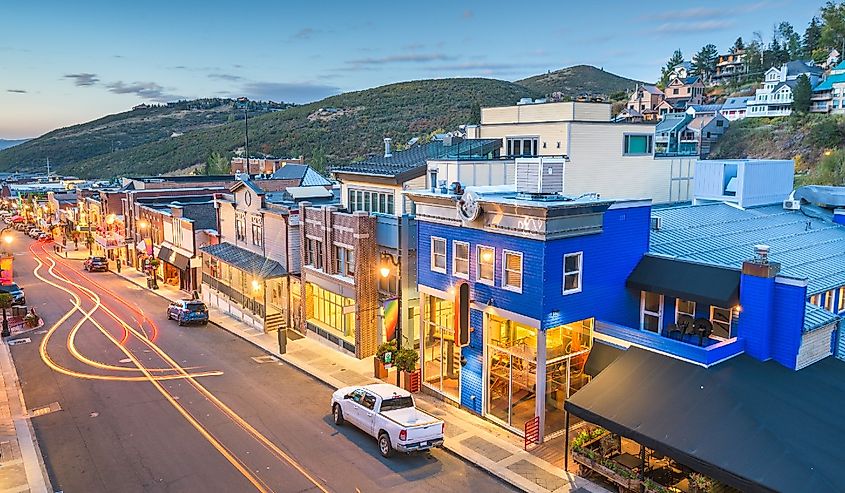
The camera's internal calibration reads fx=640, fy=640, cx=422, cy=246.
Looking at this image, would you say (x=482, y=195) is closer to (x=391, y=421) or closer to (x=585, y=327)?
(x=585, y=327)

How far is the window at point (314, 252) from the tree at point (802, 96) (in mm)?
95310

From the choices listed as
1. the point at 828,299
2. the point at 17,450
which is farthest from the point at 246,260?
the point at 828,299

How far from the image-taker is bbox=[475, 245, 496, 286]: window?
23.5 m

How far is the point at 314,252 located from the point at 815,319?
78.7ft

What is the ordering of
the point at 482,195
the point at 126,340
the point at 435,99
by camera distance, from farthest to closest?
the point at 435,99 < the point at 126,340 < the point at 482,195

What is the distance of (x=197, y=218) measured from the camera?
166 feet

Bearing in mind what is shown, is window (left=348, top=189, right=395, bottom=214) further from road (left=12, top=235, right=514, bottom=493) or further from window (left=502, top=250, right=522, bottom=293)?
window (left=502, top=250, right=522, bottom=293)

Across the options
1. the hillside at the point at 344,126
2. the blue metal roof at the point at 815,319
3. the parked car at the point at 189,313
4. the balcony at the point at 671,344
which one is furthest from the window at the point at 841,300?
the hillside at the point at 344,126

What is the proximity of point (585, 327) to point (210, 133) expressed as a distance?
545 ft

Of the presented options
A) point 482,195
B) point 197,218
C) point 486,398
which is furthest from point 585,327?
point 197,218

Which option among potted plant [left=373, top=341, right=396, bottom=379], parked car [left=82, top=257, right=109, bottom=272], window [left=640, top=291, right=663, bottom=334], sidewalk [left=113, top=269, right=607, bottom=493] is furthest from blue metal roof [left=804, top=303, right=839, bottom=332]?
parked car [left=82, top=257, right=109, bottom=272]

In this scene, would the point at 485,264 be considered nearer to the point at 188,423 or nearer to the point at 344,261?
the point at 344,261

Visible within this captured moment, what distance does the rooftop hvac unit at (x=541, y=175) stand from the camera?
23891 mm

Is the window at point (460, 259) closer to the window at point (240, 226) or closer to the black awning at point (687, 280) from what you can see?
the black awning at point (687, 280)
